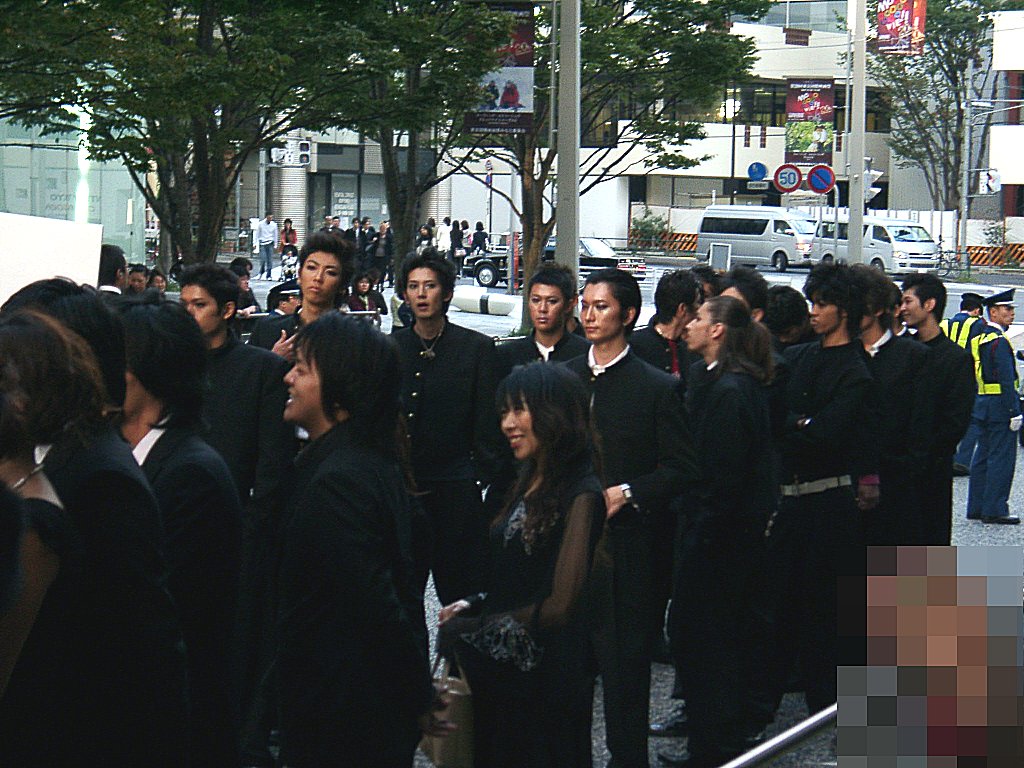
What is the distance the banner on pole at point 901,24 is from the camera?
4325 cm

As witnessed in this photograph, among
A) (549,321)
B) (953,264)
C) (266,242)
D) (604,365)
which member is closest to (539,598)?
(604,365)

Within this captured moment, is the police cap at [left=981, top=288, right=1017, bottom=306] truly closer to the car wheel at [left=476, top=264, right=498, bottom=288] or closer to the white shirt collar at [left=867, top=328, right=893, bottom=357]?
the white shirt collar at [left=867, top=328, right=893, bottom=357]

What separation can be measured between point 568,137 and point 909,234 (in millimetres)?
39794

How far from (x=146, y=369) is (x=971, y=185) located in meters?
55.7

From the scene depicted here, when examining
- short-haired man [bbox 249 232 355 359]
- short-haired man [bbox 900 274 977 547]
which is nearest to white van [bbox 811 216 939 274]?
short-haired man [bbox 900 274 977 547]

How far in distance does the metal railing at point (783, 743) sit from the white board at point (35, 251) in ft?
17.3

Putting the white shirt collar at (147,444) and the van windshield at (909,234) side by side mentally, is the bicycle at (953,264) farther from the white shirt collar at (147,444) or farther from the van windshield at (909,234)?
the white shirt collar at (147,444)

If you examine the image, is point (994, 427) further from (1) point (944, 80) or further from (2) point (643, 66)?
(1) point (944, 80)

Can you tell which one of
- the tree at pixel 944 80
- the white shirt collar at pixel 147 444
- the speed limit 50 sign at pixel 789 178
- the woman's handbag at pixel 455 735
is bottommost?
the woman's handbag at pixel 455 735

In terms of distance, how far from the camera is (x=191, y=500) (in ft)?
11.8

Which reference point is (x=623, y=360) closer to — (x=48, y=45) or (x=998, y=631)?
(x=998, y=631)

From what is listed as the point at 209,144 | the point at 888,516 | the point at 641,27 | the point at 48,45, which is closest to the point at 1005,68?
the point at 641,27

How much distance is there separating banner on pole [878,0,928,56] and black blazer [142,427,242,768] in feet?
138

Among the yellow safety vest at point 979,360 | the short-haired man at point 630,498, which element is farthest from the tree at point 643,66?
the short-haired man at point 630,498
